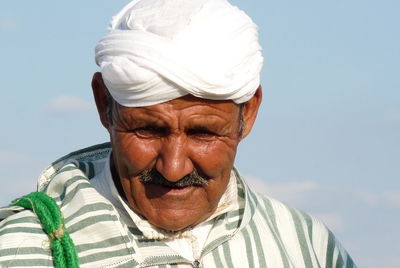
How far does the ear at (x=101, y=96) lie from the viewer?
9.01 meters

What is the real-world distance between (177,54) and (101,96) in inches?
20.0

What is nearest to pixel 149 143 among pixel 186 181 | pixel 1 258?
pixel 186 181

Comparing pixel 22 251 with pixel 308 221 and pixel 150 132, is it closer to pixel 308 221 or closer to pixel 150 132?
pixel 150 132

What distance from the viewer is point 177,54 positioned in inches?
344

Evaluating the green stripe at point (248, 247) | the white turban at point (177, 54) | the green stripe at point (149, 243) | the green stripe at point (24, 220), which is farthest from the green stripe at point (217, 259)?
the green stripe at point (24, 220)

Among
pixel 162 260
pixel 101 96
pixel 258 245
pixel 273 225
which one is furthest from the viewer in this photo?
pixel 273 225

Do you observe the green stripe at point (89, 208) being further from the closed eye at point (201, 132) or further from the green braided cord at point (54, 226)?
the closed eye at point (201, 132)

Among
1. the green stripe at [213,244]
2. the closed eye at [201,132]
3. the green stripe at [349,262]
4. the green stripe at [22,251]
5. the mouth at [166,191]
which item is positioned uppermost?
the closed eye at [201,132]

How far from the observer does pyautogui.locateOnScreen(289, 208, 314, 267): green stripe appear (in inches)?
371

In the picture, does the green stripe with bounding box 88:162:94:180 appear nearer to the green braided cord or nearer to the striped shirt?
the striped shirt

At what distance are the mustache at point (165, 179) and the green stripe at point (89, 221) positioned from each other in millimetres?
239

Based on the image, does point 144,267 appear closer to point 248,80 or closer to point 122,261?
point 122,261

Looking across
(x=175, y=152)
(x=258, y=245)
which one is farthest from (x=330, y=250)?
(x=175, y=152)

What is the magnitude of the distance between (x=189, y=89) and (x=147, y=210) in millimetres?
596
